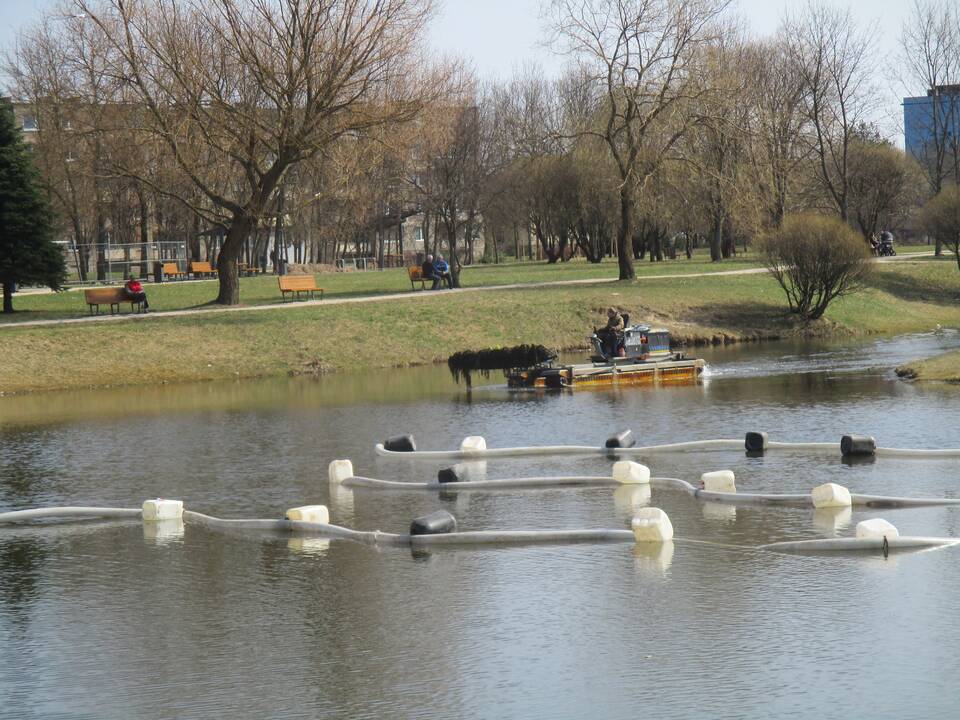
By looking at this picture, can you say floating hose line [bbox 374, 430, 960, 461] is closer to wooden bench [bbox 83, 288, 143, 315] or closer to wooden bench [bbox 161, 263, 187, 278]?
wooden bench [bbox 83, 288, 143, 315]

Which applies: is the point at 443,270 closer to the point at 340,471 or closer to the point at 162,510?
the point at 340,471

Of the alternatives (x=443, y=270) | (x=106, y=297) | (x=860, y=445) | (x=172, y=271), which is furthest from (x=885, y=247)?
(x=860, y=445)

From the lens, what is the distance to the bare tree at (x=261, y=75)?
141ft

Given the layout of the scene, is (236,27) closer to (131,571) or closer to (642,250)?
(131,571)

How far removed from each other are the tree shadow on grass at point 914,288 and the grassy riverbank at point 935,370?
26.9m

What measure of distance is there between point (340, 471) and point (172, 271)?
4784 cm

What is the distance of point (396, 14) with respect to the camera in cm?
4475

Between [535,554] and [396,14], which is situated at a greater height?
[396,14]

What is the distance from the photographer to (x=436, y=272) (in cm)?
5372

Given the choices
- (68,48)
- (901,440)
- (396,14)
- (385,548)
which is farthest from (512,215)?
(385,548)

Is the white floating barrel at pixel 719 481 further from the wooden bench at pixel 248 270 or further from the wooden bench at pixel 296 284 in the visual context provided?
the wooden bench at pixel 248 270

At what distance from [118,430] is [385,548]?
1309 cm

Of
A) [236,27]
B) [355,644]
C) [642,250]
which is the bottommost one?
[355,644]

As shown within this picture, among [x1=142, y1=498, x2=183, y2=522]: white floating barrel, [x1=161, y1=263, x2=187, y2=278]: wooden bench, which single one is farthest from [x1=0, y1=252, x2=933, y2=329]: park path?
[x1=142, y1=498, x2=183, y2=522]: white floating barrel
